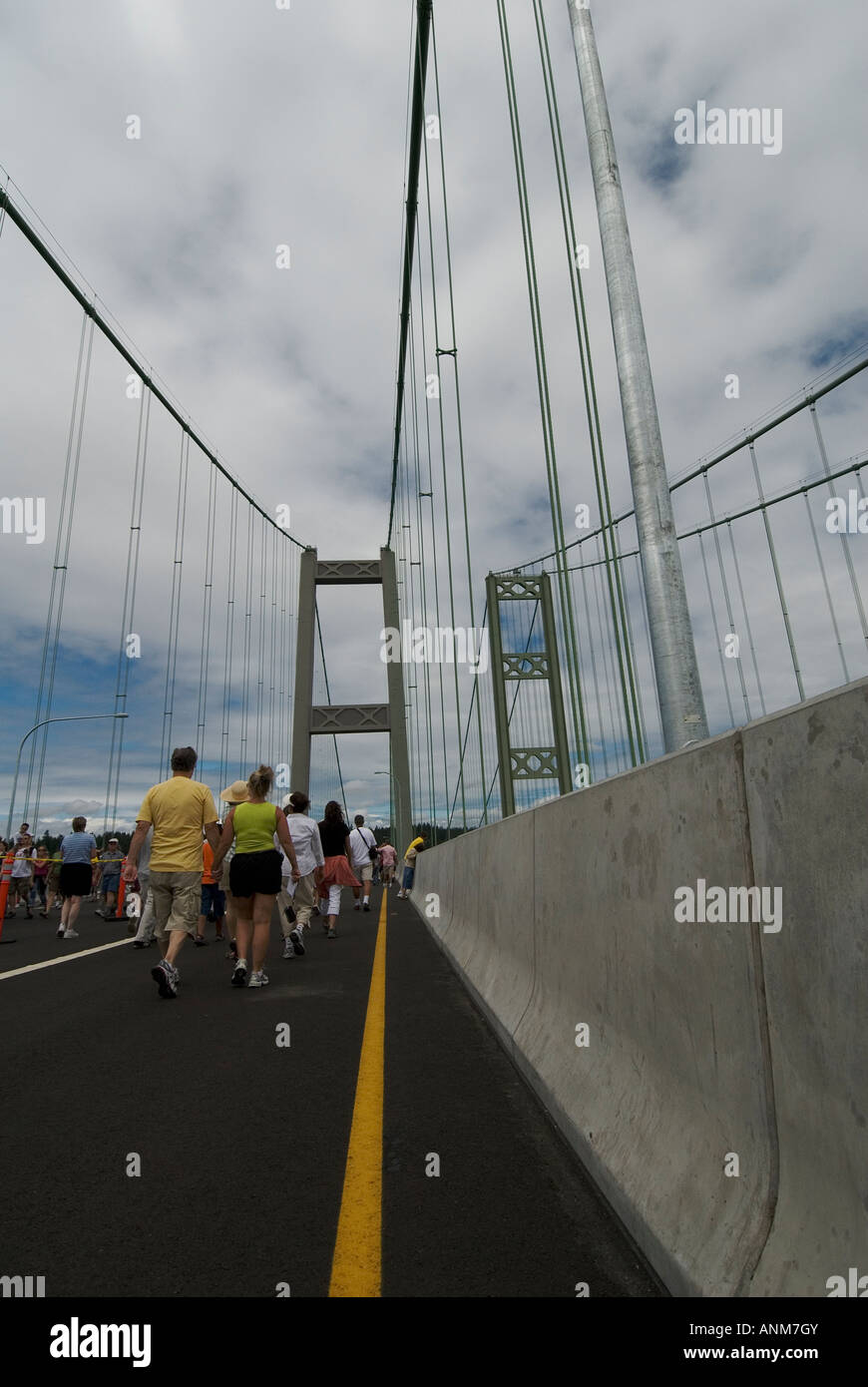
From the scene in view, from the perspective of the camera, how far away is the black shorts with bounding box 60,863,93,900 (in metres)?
10.7

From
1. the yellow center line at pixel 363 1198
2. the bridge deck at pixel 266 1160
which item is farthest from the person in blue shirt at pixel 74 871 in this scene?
the yellow center line at pixel 363 1198

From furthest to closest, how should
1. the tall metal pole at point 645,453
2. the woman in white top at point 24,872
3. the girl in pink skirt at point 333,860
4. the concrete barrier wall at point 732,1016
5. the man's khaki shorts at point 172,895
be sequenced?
the woman in white top at point 24,872 → the girl in pink skirt at point 333,860 → the man's khaki shorts at point 172,895 → the tall metal pole at point 645,453 → the concrete barrier wall at point 732,1016

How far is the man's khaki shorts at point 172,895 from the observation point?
598cm

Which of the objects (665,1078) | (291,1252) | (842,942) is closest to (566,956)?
(665,1078)

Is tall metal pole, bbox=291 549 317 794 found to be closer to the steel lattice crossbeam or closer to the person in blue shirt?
the steel lattice crossbeam

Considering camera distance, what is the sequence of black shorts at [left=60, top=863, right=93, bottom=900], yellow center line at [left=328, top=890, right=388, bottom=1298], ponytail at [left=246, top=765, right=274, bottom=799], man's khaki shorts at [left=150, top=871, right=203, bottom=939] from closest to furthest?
yellow center line at [left=328, top=890, right=388, bottom=1298] < man's khaki shorts at [left=150, top=871, right=203, bottom=939] < ponytail at [left=246, top=765, right=274, bottom=799] < black shorts at [left=60, top=863, right=93, bottom=900]

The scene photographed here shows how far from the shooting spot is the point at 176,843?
240 inches

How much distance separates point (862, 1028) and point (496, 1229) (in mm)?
1197

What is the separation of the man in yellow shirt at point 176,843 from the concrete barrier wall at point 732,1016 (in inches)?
148

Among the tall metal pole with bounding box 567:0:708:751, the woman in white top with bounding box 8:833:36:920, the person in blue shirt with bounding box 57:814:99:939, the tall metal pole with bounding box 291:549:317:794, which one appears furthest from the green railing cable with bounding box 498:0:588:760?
the tall metal pole with bounding box 291:549:317:794

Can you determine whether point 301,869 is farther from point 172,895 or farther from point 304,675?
point 304,675

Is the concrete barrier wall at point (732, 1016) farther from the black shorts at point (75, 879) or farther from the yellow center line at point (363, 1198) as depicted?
the black shorts at point (75, 879)

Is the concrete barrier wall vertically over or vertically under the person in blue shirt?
under
